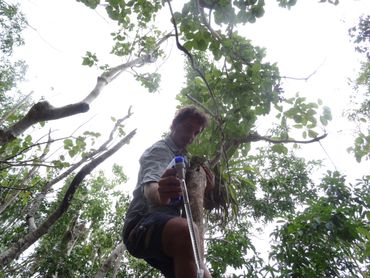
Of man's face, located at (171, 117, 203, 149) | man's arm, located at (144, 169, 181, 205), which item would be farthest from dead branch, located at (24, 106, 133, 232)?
man's arm, located at (144, 169, 181, 205)

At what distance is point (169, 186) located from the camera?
4.75ft

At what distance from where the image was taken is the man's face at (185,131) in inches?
85.7

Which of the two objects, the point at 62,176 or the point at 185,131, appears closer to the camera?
the point at 185,131

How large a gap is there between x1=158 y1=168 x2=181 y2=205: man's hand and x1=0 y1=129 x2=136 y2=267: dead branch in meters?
1.61

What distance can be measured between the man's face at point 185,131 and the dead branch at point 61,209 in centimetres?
111

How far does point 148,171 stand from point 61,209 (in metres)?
1.71

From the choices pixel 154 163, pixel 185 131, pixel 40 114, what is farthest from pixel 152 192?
pixel 40 114

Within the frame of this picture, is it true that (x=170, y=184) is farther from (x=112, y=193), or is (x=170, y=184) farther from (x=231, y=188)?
(x=112, y=193)

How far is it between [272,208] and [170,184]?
22.8 feet

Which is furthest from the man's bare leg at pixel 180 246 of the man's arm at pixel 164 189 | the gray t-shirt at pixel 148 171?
the gray t-shirt at pixel 148 171

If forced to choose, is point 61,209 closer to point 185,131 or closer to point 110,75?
point 185,131

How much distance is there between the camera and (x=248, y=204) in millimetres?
8219

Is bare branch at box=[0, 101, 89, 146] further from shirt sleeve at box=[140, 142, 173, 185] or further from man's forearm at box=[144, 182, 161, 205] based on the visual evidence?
man's forearm at box=[144, 182, 161, 205]

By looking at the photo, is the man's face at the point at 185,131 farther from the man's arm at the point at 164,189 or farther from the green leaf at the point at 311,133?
the green leaf at the point at 311,133
